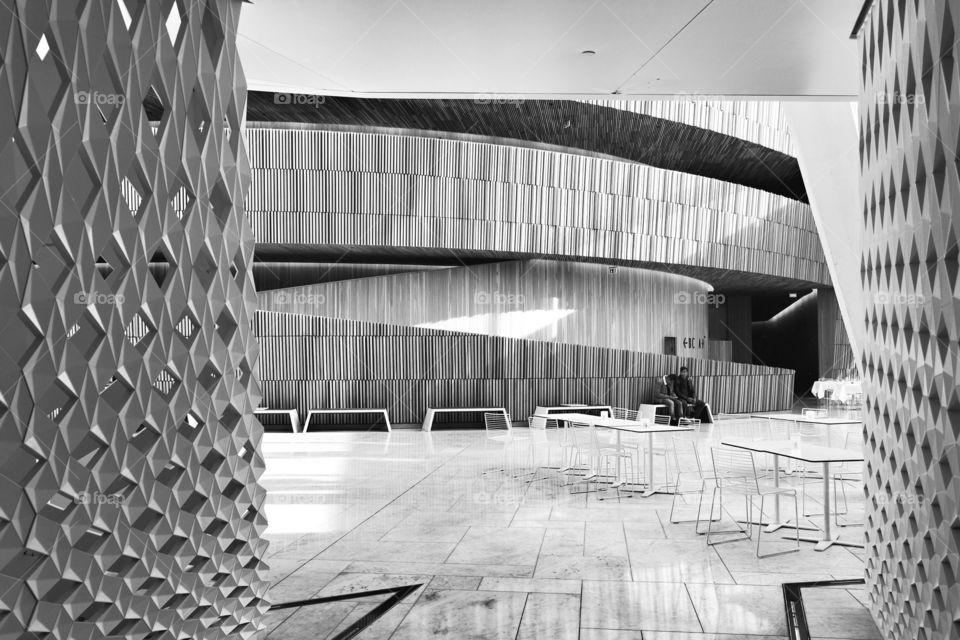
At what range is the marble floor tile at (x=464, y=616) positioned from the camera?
4.01 metres

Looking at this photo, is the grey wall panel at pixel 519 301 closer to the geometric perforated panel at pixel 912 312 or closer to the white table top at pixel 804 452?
the white table top at pixel 804 452

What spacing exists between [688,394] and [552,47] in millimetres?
12909

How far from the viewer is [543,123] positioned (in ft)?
53.3

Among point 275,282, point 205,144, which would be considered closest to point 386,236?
point 275,282

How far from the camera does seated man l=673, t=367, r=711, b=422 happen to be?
652 inches

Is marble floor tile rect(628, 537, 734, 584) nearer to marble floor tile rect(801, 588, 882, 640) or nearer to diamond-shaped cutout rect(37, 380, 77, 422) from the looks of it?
marble floor tile rect(801, 588, 882, 640)

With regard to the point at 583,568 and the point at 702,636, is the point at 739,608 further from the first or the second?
the point at 583,568

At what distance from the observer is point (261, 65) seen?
5.52 metres

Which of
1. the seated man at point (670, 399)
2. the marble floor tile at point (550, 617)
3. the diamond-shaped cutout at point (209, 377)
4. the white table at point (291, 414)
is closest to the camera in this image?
the diamond-shaped cutout at point (209, 377)

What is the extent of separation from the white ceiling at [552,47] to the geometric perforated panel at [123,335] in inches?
50.4

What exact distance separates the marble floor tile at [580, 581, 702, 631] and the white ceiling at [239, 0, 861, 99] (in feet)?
12.2

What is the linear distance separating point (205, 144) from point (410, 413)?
13.2m

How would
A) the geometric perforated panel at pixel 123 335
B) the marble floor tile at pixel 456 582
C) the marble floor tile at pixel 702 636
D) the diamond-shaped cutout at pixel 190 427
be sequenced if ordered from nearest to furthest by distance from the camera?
the geometric perforated panel at pixel 123 335, the diamond-shaped cutout at pixel 190 427, the marble floor tile at pixel 702 636, the marble floor tile at pixel 456 582

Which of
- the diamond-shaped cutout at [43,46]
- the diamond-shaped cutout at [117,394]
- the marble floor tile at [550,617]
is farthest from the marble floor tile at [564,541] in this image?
the diamond-shaped cutout at [43,46]
